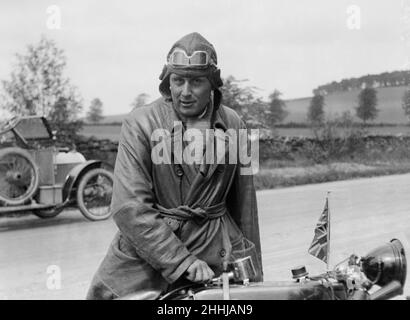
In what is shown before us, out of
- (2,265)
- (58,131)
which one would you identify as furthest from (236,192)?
(58,131)

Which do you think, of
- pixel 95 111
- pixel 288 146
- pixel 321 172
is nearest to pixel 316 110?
pixel 288 146

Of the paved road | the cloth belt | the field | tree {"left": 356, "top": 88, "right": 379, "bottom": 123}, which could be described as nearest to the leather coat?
the cloth belt

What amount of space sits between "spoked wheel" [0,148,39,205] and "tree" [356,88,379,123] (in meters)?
4.01

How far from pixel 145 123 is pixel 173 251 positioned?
404mm

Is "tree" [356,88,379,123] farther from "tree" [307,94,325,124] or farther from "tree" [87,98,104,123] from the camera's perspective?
"tree" [87,98,104,123]

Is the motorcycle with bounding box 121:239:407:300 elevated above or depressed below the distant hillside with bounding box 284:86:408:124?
below

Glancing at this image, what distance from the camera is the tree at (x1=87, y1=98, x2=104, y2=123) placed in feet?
27.0

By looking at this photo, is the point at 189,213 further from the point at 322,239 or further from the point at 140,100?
the point at 140,100

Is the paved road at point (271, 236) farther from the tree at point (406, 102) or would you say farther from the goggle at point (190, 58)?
the goggle at point (190, 58)

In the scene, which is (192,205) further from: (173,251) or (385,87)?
(385,87)

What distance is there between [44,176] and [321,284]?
671cm

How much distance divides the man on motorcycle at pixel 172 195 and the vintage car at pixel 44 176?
5.99 metres

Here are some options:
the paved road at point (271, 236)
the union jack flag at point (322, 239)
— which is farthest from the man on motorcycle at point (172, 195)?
the paved road at point (271, 236)
